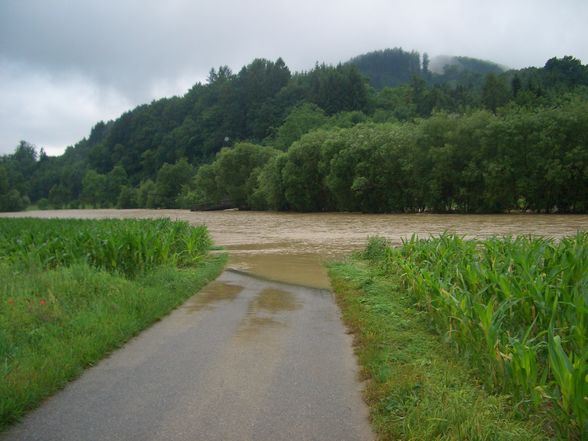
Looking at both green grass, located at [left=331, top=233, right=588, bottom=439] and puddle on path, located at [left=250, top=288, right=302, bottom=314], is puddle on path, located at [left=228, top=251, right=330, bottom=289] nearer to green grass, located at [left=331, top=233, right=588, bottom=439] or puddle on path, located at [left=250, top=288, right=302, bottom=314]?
puddle on path, located at [left=250, top=288, right=302, bottom=314]

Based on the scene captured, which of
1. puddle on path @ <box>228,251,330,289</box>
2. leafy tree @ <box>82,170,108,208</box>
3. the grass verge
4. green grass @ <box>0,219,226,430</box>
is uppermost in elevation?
leafy tree @ <box>82,170,108,208</box>

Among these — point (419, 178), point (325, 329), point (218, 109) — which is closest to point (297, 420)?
point (325, 329)

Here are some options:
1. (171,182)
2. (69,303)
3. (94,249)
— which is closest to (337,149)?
(94,249)

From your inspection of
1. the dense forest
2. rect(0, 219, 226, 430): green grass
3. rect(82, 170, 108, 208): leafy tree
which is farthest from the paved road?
rect(82, 170, 108, 208): leafy tree

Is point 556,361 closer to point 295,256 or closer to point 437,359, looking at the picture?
point 437,359

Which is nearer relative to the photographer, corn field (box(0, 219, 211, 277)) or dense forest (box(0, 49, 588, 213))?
corn field (box(0, 219, 211, 277))

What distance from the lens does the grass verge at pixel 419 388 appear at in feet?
12.6

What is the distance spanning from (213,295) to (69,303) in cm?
286

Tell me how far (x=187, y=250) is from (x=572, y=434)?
1170 cm

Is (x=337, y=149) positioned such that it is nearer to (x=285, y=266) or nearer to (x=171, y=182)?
(x=285, y=266)

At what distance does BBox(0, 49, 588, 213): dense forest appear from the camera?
1540 inches

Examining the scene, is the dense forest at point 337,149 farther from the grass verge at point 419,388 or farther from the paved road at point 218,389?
the paved road at point 218,389

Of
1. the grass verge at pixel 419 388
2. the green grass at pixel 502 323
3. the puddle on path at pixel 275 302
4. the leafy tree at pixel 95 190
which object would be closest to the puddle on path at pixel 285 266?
the puddle on path at pixel 275 302

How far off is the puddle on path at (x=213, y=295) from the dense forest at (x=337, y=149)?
108 ft
